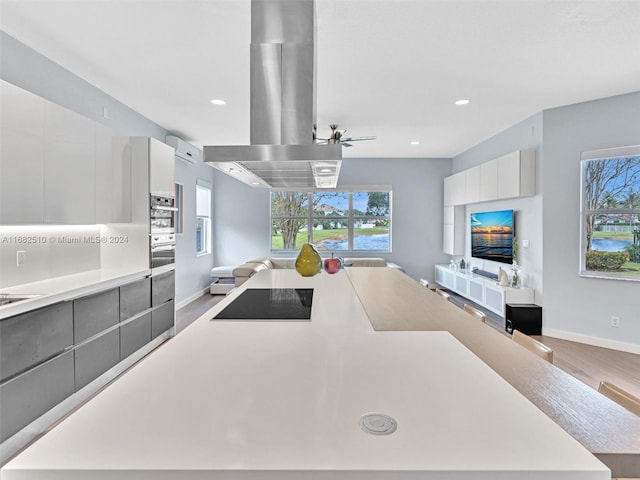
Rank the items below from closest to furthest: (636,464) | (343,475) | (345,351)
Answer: (343,475)
(636,464)
(345,351)

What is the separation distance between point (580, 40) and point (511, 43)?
0.48 m

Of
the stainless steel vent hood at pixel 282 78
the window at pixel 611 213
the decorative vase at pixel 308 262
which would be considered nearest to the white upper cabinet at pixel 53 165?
the stainless steel vent hood at pixel 282 78

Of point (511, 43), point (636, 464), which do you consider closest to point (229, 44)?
point (511, 43)

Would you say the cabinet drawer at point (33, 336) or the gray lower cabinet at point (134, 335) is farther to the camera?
the gray lower cabinet at point (134, 335)

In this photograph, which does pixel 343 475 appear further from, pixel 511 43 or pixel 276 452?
pixel 511 43

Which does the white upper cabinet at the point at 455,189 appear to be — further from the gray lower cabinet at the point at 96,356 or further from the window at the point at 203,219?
the gray lower cabinet at the point at 96,356

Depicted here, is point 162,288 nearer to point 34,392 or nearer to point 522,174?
point 34,392

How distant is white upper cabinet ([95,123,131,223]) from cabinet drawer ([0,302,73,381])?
Answer: 1.03m

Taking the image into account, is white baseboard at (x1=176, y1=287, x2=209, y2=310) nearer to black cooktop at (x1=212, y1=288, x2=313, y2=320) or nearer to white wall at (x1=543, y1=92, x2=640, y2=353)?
black cooktop at (x1=212, y1=288, x2=313, y2=320)

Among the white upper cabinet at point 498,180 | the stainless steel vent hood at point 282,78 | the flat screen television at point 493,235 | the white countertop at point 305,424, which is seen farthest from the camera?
the flat screen television at point 493,235

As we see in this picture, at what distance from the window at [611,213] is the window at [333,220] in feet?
12.2

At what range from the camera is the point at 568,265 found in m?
3.97

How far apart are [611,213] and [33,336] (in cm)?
519

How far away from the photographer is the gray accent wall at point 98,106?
8.59 feet
